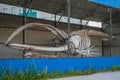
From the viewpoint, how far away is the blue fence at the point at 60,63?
13.0 meters

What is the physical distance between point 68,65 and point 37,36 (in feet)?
32.5

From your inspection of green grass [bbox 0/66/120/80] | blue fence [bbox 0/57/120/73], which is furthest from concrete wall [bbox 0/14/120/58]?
green grass [bbox 0/66/120/80]

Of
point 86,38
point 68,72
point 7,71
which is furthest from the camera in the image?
point 86,38

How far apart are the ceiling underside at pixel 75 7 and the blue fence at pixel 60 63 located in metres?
5.52

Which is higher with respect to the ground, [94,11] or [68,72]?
[94,11]

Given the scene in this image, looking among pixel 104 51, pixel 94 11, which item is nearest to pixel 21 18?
pixel 94 11

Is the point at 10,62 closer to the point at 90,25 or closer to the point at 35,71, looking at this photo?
the point at 35,71

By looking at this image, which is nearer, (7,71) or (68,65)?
(7,71)

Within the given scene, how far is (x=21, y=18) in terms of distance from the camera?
939 inches

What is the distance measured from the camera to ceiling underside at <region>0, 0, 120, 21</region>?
23.1m

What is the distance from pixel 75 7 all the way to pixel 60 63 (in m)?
11.5

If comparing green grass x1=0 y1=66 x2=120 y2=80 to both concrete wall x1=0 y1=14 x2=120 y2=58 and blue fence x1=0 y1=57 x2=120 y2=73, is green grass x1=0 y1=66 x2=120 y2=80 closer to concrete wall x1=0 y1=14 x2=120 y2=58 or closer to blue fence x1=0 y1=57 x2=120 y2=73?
blue fence x1=0 y1=57 x2=120 y2=73

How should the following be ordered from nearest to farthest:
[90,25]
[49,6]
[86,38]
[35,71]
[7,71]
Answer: [7,71] < [35,71] < [86,38] < [49,6] < [90,25]

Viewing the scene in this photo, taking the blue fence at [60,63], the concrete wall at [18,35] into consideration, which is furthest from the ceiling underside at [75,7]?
the blue fence at [60,63]
